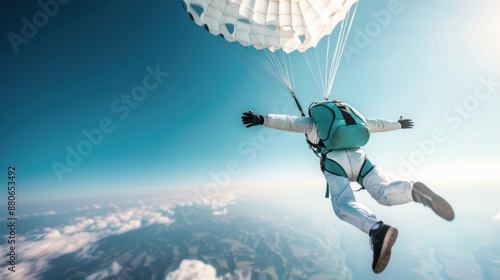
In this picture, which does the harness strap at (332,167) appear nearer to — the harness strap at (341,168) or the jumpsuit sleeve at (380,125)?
the harness strap at (341,168)

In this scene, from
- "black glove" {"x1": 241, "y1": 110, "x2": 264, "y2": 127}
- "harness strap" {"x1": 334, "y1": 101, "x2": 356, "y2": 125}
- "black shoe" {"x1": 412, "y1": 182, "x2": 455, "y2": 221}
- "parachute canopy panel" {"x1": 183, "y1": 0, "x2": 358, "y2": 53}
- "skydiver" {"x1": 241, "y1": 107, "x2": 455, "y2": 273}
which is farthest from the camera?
"parachute canopy panel" {"x1": 183, "y1": 0, "x2": 358, "y2": 53}

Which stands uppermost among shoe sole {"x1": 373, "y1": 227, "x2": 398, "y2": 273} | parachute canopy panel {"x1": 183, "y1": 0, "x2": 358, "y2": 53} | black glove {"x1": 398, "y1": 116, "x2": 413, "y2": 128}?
parachute canopy panel {"x1": 183, "y1": 0, "x2": 358, "y2": 53}

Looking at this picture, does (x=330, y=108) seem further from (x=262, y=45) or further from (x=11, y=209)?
(x=11, y=209)

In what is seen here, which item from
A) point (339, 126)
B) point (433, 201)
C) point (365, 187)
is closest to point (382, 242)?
point (433, 201)

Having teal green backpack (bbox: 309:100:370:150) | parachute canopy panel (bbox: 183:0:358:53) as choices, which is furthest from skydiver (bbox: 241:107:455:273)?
parachute canopy panel (bbox: 183:0:358:53)

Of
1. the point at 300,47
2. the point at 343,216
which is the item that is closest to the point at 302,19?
the point at 300,47

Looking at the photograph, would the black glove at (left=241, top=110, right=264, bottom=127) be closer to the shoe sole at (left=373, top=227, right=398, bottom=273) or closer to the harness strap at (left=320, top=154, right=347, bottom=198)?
the harness strap at (left=320, top=154, right=347, bottom=198)

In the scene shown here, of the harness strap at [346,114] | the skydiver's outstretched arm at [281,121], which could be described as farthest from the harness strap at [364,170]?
the skydiver's outstretched arm at [281,121]
